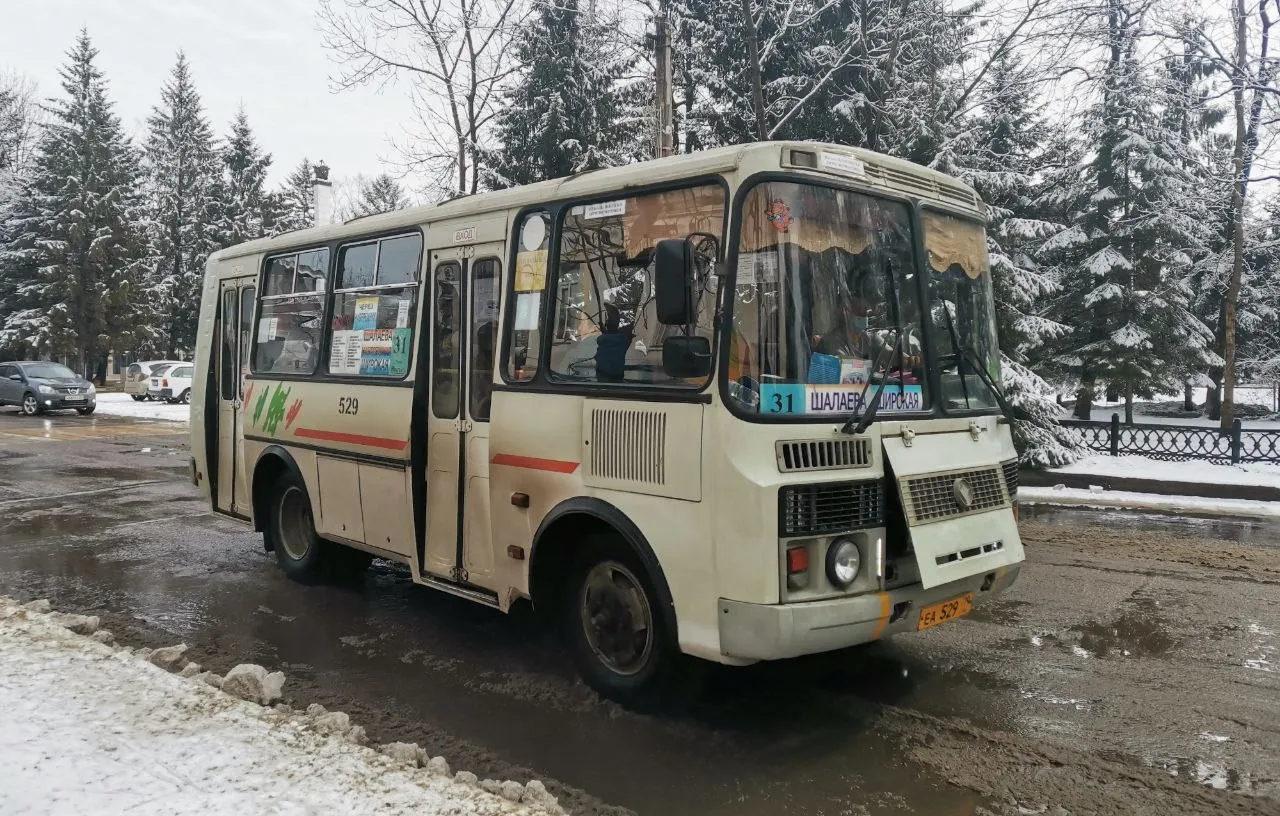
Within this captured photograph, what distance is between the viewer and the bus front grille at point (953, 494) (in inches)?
179

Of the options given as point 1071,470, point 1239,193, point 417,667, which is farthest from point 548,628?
point 1239,193

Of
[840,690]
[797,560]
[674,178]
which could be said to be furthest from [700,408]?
[840,690]

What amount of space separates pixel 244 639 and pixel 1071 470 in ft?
44.3

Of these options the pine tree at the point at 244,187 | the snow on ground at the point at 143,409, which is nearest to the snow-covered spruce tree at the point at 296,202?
the pine tree at the point at 244,187

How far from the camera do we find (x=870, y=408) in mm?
4387

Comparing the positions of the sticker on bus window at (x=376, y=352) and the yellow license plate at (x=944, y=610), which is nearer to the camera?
the yellow license plate at (x=944, y=610)

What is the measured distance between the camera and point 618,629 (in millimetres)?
4973

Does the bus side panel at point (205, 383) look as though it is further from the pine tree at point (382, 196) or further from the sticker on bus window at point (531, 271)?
the pine tree at point (382, 196)

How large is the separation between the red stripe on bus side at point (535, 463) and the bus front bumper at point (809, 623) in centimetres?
129

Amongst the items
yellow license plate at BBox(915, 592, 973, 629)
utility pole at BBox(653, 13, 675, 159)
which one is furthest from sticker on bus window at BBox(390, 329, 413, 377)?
utility pole at BBox(653, 13, 675, 159)

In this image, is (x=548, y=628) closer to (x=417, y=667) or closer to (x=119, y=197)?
(x=417, y=667)

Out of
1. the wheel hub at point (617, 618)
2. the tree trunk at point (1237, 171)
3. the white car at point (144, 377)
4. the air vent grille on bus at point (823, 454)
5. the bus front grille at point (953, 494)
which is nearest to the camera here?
the air vent grille on bus at point (823, 454)

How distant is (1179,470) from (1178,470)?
2 cm

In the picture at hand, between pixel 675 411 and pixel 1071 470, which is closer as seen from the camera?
pixel 675 411
